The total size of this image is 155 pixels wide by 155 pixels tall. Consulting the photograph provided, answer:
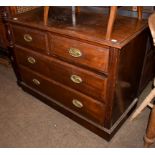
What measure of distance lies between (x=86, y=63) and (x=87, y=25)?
0.27 meters

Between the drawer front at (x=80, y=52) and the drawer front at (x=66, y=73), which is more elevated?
the drawer front at (x=80, y=52)

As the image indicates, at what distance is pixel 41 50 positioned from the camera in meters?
1.39

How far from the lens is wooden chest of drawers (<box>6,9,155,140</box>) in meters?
1.05

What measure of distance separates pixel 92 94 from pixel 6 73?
1.48m

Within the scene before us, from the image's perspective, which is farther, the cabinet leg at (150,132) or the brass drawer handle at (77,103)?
the brass drawer handle at (77,103)

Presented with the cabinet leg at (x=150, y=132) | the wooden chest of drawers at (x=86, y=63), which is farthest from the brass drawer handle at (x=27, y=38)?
the cabinet leg at (x=150, y=132)

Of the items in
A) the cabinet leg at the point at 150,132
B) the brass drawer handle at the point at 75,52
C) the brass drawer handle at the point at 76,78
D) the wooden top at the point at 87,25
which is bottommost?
the cabinet leg at the point at 150,132

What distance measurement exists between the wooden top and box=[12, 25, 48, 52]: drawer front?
55mm

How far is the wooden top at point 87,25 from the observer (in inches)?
40.2

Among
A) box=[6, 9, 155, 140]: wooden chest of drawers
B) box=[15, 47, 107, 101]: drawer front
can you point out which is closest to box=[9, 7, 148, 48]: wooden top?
box=[6, 9, 155, 140]: wooden chest of drawers

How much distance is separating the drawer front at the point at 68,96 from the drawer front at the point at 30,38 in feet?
0.94

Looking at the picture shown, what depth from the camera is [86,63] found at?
1133 millimetres

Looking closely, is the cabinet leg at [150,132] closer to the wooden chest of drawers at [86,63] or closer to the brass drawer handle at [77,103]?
the wooden chest of drawers at [86,63]
